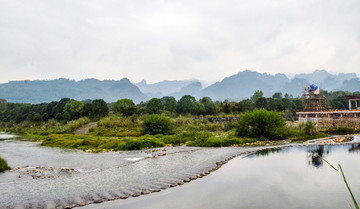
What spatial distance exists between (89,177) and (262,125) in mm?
23139

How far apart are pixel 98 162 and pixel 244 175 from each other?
1290cm

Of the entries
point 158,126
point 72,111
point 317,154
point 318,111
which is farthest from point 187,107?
point 317,154

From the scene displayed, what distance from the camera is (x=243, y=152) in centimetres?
2542

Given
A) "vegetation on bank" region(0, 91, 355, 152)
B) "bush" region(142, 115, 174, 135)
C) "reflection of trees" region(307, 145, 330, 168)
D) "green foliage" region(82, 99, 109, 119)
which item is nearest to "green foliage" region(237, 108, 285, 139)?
"vegetation on bank" region(0, 91, 355, 152)

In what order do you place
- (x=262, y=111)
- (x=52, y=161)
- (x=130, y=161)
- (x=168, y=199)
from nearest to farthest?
1. (x=168, y=199)
2. (x=130, y=161)
3. (x=52, y=161)
4. (x=262, y=111)

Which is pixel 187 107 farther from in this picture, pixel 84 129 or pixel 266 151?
pixel 266 151

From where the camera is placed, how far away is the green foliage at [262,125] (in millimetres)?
32594

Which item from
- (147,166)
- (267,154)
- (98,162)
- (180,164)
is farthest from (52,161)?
(267,154)

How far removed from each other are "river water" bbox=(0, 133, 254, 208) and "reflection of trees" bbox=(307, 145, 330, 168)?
6.46 m

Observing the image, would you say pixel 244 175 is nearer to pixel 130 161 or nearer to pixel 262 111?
pixel 130 161

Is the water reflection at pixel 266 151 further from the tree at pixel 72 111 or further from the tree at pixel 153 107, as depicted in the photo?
the tree at pixel 72 111

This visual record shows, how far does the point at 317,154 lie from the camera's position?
907 inches

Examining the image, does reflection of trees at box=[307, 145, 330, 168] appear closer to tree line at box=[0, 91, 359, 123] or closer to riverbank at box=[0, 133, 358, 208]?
riverbank at box=[0, 133, 358, 208]

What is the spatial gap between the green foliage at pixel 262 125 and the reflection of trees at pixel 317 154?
6.28m
